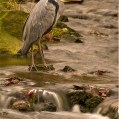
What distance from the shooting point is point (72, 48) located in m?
11.4

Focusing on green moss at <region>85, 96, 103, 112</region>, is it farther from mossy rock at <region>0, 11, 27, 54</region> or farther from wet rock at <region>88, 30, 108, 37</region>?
wet rock at <region>88, 30, 108, 37</region>

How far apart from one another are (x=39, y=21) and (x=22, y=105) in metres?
2.54

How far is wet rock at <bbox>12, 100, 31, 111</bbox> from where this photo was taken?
619cm

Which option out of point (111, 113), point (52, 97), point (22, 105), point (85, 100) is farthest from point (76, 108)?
point (22, 105)

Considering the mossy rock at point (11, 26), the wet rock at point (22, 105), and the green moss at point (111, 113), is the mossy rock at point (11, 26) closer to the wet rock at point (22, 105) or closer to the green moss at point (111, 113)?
the wet rock at point (22, 105)

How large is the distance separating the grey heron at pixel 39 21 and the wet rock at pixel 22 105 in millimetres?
1913

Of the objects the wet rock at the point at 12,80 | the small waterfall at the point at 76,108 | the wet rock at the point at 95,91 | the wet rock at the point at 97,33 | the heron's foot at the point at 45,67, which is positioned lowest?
the wet rock at the point at 97,33

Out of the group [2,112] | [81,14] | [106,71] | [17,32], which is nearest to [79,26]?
[81,14]

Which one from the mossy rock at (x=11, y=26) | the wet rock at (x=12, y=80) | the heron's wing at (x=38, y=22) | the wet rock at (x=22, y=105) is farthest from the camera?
the mossy rock at (x=11, y=26)

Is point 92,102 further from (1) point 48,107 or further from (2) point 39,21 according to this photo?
(2) point 39,21

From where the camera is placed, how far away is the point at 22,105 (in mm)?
6242

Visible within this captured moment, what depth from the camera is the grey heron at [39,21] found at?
27.1 feet

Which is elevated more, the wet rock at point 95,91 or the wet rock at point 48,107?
the wet rock at point 95,91

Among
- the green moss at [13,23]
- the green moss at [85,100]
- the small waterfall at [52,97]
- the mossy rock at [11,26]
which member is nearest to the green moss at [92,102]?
the green moss at [85,100]
